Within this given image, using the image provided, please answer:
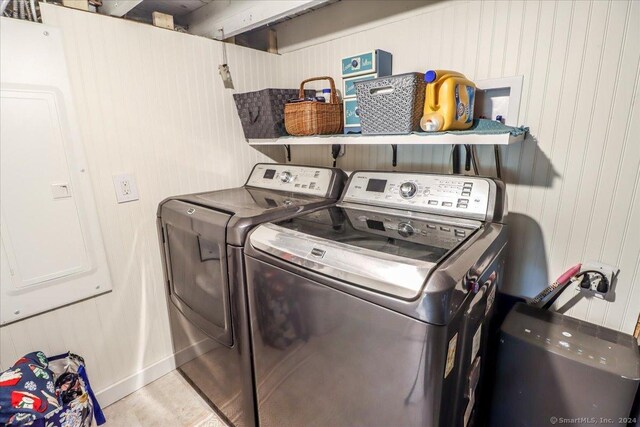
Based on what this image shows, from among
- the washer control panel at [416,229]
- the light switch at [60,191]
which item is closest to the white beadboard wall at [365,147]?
the light switch at [60,191]

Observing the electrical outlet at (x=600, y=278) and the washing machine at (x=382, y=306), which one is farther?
the electrical outlet at (x=600, y=278)

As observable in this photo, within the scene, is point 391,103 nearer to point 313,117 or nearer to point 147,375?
point 313,117

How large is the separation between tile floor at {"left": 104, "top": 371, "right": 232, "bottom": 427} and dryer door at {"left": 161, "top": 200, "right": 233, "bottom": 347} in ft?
1.72

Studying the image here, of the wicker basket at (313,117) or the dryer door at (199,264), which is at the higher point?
the wicker basket at (313,117)

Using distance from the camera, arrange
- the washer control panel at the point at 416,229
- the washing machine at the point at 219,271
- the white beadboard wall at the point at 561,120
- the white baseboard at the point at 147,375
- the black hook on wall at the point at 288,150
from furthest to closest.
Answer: the black hook on wall at the point at 288,150, the white baseboard at the point at 147,375, the washing machine at the point at 219,271, the white beadboard wall at the point at 561,120, the washer control panel at the point at 416,229

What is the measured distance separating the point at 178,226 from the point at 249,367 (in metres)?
0.71

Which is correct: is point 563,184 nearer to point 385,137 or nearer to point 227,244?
point 385,137

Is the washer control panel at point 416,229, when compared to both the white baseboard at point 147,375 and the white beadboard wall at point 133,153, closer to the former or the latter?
the white baseboard at point 147,375

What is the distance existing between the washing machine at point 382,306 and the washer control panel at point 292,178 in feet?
1.04

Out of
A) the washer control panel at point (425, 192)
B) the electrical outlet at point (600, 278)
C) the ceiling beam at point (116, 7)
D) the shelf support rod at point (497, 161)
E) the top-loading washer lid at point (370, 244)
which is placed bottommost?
the electrical outlet at point (600, 278)

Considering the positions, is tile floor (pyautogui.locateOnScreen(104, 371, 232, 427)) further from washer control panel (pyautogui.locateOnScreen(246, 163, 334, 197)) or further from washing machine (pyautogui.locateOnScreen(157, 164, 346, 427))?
washer control panel (pyautogui.locateOnScreen(246, 163, 334, 197))

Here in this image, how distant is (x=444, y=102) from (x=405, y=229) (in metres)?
0.50

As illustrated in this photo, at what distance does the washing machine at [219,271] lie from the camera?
4.10ft

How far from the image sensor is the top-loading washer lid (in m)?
0.82
